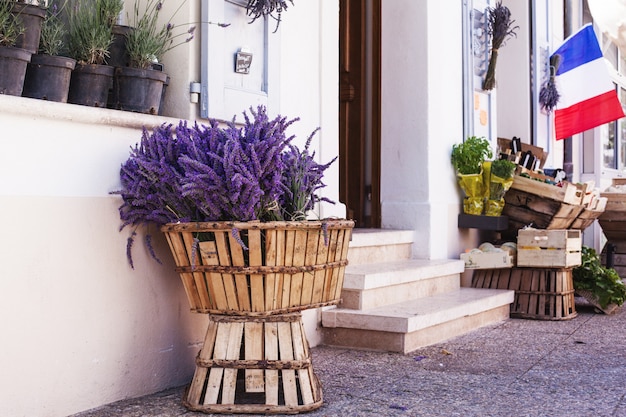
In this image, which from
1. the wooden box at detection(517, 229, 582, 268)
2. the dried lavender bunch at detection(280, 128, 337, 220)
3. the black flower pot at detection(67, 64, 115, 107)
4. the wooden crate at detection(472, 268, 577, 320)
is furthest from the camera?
the wooden crate at detection(472, 268, 577, 320)

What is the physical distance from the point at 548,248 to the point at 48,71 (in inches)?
156

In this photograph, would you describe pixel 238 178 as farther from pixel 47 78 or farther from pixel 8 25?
pixel 8 25

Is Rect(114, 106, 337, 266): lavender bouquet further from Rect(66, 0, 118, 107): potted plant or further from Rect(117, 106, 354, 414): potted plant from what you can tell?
Rect(66, 0, 118, 107): potted plant

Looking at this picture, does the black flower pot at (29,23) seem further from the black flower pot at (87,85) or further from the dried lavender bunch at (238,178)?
the dried lavender bunch at (238,178)

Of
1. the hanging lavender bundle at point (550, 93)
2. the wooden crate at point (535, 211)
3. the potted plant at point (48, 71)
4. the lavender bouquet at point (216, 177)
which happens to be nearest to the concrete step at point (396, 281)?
the wooden crate at point (535, 211)

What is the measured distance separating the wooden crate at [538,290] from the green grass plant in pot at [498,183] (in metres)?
0.48

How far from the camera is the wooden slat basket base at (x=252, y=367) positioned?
3.35 meters

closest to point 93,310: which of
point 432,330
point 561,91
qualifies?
point 432,330

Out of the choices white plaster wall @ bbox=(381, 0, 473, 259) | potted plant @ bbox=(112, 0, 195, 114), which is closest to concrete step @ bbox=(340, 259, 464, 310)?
white plaster wall @ bbox=(381, 0, 473, 259)

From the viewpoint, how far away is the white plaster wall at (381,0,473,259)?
6195mm

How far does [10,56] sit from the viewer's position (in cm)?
319

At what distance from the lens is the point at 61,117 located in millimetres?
3293

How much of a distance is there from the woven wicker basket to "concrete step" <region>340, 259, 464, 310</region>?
1.44m

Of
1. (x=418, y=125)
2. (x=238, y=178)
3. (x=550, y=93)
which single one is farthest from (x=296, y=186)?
(x=550, y=93)
